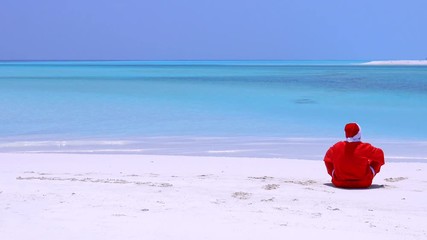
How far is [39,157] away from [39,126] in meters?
5.49

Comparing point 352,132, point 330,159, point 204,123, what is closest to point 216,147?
point 330,159

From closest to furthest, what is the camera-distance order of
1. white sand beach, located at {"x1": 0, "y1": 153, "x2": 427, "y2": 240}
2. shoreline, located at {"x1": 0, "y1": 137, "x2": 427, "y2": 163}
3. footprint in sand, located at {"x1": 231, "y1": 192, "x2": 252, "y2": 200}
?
1. white sand beach, located at {"x1": 0, "y1": 153, "x2": 427, "y2": 240}
2. footprint in sand, located at {"x1": 231, "y1": 192, "x2": 252, "y2": 200}
3. shoreline, located at {"x1": 0, "y1": 137, "x2": 427, "y2": 163}

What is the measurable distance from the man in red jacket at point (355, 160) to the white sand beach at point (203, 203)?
12cm

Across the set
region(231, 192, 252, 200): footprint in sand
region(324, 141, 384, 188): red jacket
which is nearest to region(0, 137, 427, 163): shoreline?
region(324, 141, 384, 188): red jacket

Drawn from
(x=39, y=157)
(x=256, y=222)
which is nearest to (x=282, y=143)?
(x=39, y=157)

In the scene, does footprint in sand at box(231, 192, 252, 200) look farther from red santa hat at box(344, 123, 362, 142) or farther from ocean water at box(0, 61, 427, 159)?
ocean water at box(0, 61, 427, 159)

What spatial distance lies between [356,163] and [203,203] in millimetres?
1527

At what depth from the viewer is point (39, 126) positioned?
13.3 meters

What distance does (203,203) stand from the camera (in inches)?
185

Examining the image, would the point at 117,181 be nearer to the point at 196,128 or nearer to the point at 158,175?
the point at 158,175

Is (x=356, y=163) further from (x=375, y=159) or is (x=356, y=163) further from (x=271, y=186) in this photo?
(x=271, y=186)

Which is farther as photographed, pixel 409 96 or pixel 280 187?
pixel 409 96

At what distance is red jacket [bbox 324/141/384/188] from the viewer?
5566mm

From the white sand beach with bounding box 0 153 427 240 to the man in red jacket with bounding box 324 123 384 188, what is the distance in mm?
124
